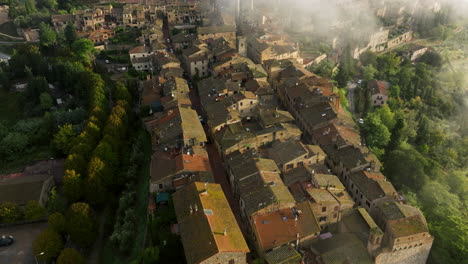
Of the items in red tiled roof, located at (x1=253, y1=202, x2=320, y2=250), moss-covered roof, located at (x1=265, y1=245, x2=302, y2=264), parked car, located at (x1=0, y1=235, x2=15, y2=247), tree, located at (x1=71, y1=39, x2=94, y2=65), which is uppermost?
tree, located at (x1=71, y1=39, x2=94, y2=65)

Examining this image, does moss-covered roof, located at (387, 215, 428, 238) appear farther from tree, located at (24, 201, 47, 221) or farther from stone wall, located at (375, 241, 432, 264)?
tree, located at (24, 201, 47, 221)

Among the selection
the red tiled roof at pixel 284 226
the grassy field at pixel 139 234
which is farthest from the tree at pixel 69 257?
the red tiled roof at pixel 284 226

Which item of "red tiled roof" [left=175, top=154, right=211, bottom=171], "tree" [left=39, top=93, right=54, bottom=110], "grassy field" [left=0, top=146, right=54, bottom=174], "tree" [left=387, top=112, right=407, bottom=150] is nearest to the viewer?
"red tiled roof" [left=175, top=154, right=211, bottom=171]

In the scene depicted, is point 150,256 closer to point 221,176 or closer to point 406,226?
point 221,176

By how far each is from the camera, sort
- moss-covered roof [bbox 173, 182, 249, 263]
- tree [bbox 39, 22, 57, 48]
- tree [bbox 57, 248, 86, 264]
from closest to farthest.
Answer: moss-covered roof [bbox 173, 182, 249, 263] → tree [bbox 57, 248, 86, 264] → tree [bbox 39, 22, 57, 48]

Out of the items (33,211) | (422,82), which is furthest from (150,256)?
(422,82)

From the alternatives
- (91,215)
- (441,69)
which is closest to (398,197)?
(91,215)

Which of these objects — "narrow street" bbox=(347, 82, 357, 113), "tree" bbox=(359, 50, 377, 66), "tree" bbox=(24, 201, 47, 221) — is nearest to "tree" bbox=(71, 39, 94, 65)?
"tree" bbox=(24, 201, 47, 221)

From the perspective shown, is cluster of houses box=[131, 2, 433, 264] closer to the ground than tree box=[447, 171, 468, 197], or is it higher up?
higher up
